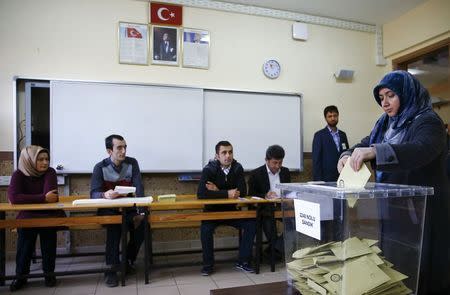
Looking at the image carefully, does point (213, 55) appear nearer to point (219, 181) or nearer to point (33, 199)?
point (219, 181)

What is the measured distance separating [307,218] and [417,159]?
28 centimetres

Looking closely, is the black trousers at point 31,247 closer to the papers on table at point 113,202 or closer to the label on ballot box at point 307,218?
the papers on table at point 113,202

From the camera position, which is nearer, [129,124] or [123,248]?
[123,248]

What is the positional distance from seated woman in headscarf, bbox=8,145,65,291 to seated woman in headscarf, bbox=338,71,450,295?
2733 millimetres

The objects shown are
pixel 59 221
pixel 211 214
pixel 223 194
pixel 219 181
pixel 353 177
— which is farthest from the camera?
pixel 219 181

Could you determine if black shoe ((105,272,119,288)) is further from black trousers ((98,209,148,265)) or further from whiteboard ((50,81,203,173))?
whiteboard ((50,81,203,173))

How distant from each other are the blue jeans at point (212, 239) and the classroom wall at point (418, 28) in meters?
3.13

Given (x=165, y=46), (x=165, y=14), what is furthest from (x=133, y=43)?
(x=165, y=14)

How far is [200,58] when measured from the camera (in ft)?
12.8

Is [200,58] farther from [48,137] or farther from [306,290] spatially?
[306,290]

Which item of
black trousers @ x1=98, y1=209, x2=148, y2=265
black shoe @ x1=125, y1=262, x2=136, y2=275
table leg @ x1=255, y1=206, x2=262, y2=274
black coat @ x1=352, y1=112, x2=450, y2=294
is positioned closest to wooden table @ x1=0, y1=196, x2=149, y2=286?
black trousers @ x1=98, y1=209, x2=148, y2=265

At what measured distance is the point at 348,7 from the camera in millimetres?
4105

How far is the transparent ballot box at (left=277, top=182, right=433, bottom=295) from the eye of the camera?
59 cm

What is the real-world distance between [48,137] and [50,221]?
47.4 inches
